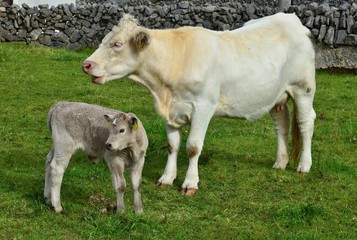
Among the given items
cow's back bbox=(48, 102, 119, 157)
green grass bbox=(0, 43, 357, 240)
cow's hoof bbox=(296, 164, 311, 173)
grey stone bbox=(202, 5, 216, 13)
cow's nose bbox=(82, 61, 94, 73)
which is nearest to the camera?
green grass bbox=(0, 43, 357, 240)

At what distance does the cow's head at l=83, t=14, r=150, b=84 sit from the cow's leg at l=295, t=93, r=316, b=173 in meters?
2.24

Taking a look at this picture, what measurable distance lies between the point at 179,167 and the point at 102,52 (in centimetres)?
210

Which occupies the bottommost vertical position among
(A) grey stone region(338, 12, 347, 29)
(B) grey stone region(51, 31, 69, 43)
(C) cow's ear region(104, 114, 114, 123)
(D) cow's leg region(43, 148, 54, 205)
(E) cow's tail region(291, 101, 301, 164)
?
(B) grey stone region(51, 31, 69, 43)

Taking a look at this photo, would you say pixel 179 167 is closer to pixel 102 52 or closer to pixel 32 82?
pixel 102 52

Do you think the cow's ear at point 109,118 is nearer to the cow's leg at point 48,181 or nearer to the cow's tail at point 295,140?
the cow's leg at point 48,181

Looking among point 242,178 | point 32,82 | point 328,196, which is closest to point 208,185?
point 242,178

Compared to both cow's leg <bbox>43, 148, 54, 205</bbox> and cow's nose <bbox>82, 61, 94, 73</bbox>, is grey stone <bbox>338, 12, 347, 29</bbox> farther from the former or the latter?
cow's leg <bbox>43, 148, 54, 205</bbox>

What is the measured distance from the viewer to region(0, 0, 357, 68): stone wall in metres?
17.9

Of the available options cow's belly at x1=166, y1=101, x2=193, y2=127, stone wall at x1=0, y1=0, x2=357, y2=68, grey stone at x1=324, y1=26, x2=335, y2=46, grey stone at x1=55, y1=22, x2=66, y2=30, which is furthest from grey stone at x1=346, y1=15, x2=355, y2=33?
cow's belly at x1=166, y1=101, x2=193, y2=127

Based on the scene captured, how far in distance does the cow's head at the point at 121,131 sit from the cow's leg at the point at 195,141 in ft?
4.98

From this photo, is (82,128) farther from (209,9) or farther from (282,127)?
(209,9)

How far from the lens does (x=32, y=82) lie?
598 inches

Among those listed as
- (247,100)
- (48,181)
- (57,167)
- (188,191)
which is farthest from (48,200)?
(247,100)

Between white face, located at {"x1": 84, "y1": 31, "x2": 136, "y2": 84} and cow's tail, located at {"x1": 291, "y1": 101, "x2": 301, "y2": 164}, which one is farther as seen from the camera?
cow's tail, located at {"x1": 291, "y1": 101, "x2": 301, "y2": 164}
